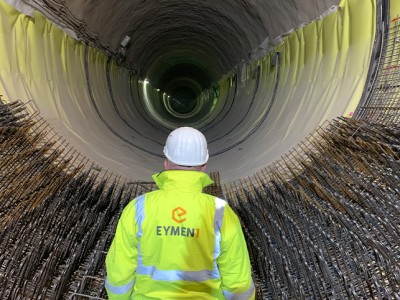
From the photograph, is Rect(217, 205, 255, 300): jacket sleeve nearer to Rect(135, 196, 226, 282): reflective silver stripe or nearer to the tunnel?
Rect(135, 196, 226, 282): reflective silver stripe

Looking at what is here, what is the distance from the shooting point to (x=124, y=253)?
159cm

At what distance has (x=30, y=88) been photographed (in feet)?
10.6

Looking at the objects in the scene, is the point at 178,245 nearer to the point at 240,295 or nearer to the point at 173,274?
the point at 173,274

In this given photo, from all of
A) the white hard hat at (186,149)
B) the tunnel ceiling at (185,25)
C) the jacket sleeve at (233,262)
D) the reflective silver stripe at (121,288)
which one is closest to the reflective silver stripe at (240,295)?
the jacket sleeve at (233,262)

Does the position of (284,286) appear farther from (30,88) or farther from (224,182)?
(30,88)

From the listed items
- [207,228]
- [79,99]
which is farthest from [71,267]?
[79,99]

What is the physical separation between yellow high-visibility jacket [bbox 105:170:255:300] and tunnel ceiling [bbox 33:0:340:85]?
8.82 ft

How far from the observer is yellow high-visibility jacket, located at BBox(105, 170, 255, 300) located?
1547mm

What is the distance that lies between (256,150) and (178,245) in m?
2.49

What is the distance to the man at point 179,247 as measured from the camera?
155 cm

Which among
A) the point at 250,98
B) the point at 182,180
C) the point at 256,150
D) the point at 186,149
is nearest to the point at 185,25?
the point at 250,98

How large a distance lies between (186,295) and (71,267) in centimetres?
101

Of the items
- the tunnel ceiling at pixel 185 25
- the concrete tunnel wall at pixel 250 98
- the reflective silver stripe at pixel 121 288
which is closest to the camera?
the reflective silver stripe at pixel 121 288

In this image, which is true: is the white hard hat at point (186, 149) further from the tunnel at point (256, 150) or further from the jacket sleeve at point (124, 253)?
the tunnel at point (256, 150)
